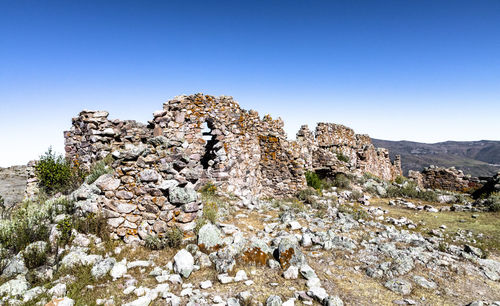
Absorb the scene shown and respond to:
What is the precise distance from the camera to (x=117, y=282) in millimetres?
4348

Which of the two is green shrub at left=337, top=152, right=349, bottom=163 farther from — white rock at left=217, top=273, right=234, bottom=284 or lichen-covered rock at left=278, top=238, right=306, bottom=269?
white rock at left=217, top=273, right=234, bottom=284

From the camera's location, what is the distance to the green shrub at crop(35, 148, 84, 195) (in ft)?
29.8

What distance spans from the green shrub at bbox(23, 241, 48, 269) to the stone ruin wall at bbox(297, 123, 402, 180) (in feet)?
46.9

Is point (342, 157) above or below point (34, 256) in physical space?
above

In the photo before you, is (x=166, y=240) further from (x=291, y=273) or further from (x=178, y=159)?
(x=291, y=273)

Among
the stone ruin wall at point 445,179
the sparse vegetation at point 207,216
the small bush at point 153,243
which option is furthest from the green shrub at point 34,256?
the stone ruin wall at point 445,179

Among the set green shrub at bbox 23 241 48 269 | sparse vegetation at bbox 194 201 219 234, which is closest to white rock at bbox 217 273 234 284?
sparse vegetation at bbox 194 201 219 234

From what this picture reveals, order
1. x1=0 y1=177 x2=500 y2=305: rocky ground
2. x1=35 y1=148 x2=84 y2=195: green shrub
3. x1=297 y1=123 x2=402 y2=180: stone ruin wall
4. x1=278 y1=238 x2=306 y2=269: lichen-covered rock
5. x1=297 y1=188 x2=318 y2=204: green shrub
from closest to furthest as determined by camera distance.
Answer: x1=0 y1=177 x2=500 y2=305: rocky ground
x1=278 y1=238 x2=306 y2=269: lichen-covered rock
x1=35 y1=148 x2=84 y2=195: green shrub
x1=297 y1=188 x2=318 y2=204: green shrub
x1=297 y1=123 x2=402 y2=180: stone ruin wall

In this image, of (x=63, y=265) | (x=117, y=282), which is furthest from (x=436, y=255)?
(x=63, y=265)

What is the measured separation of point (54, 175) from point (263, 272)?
9215 millimetres

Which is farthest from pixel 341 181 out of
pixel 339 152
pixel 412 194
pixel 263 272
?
pixel 263 272

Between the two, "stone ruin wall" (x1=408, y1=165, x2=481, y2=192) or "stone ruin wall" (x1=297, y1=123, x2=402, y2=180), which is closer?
"stone ruin wall" (x1=297, y1=123, x2=402, y2=180)

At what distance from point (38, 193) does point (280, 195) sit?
10.3 meters

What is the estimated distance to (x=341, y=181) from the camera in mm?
15195
